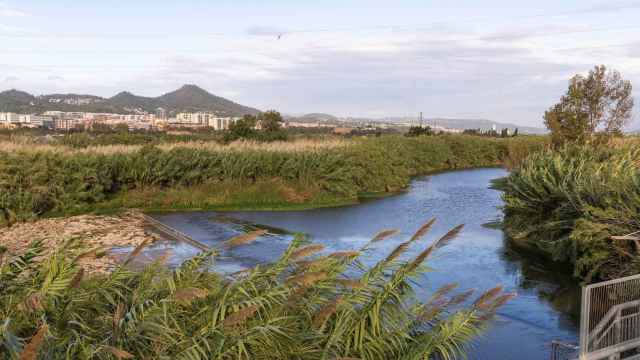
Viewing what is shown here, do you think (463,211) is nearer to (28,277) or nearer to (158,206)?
(158,206)

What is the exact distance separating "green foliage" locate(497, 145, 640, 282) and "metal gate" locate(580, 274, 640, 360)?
14.1 ft

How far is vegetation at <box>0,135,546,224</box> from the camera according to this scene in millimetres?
25359

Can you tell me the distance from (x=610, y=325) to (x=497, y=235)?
14656 millimetres

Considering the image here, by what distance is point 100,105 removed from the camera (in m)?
113

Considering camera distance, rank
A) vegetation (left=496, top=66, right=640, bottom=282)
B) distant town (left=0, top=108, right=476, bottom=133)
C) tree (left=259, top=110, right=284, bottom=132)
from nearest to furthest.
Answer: vegetation (left=496, top=66, right=640, bottom=282), tree (left=259, top=110, right=284, bottom=132), distant town (left=0, top=108, right=476, bottom=133)

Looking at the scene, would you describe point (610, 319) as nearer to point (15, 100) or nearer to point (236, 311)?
point (236, 311)

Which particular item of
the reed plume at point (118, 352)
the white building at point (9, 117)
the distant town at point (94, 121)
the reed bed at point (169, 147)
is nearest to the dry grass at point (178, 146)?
the reed bed at point (169, 147)

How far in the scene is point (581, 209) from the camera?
16.1 metres

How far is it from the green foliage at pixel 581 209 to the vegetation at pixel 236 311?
7951 mm

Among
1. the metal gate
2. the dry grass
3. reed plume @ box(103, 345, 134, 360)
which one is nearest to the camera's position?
reed plume @ box(103, 345, 134, 360)

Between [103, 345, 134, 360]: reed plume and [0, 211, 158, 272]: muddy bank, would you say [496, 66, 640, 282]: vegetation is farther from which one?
[0, 211, 158, 272]: muddy bank

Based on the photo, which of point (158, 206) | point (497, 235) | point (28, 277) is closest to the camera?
point (28, 277)

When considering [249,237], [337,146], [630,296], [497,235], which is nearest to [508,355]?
[630,296]

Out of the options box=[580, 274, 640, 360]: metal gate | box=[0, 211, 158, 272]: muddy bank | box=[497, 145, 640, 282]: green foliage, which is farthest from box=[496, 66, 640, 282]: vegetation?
box=[0, 211, 158, 272]: muddy bank
